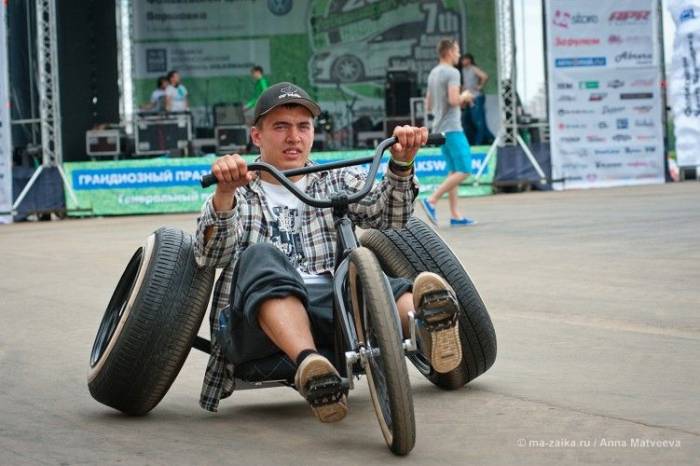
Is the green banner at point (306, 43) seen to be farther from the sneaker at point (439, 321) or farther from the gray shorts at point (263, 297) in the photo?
the sneaker at point (439, 321)

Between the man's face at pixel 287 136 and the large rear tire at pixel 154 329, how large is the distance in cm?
47

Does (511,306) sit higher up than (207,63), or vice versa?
(207,63)

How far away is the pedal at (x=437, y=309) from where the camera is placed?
4.32 m

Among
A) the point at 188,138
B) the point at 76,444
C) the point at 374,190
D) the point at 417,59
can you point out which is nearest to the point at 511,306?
the point at 374,190

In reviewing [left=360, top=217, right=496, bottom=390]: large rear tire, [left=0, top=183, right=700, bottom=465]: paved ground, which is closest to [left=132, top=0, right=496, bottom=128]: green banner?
[left=0, top=183, right=700, bottom=465]: paved ground

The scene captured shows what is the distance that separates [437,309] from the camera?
432cm

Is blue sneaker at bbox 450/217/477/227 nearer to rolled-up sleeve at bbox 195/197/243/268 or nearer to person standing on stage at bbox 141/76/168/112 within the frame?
rolled-up sleeve at bbox 195/197/243/268

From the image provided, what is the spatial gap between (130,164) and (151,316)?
15.5 meters

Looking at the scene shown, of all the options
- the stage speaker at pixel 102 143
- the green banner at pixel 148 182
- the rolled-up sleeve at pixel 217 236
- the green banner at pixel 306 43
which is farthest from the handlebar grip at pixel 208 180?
the green banner at pixel 306 43

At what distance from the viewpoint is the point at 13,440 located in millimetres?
4773

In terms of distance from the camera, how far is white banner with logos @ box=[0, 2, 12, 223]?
19.0 m

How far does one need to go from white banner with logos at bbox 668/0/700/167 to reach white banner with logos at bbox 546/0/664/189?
21.5 inches

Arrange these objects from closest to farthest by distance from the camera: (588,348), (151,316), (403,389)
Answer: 1. (403,389)
2. (151,316)
3. (588,348)

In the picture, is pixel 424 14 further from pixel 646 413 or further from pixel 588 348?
pixel 646 413
